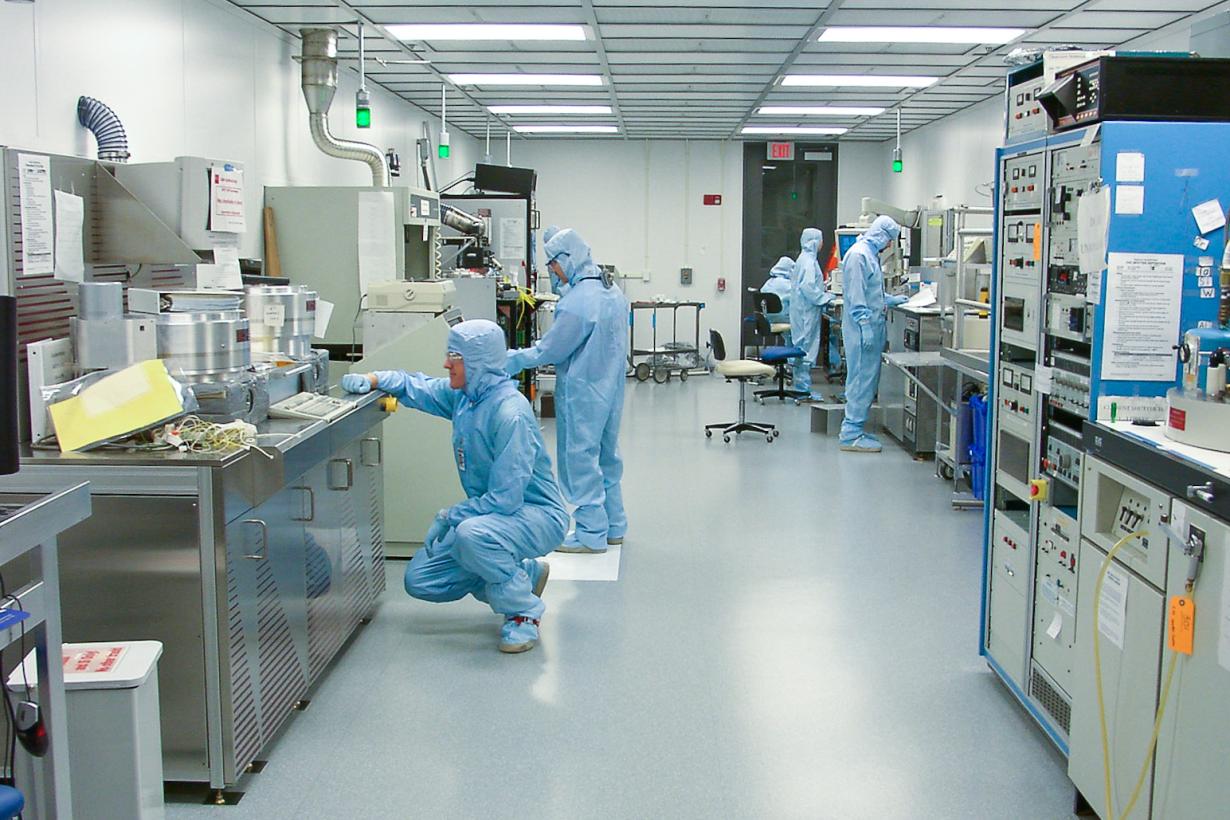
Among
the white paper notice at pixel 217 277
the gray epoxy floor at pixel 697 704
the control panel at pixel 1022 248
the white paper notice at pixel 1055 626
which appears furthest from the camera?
the white paper notice at pixel 217 277

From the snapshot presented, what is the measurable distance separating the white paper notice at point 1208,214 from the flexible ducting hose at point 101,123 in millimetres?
3442

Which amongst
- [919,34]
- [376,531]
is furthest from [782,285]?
[376,531]

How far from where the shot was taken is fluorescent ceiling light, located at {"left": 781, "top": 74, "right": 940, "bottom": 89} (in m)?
7.39

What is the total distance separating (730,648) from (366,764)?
1.35 m

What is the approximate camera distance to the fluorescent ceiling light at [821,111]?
9094 mm

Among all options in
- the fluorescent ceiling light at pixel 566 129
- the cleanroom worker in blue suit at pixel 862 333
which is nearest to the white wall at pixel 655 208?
the fluorescent ceiling light at pixel 566 129

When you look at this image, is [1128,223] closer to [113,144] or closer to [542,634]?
[542,634]

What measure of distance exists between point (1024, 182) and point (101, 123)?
3.22m

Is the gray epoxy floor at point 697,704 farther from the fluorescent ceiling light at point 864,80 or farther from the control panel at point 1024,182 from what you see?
the fluorescent ceiling light at point 864,80

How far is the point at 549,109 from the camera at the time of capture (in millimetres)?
9289

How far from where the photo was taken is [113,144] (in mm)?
3881

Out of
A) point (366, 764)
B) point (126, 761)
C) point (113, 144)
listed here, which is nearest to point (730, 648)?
point (366, 764)

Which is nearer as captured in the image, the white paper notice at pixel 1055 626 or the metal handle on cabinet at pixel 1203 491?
the metal handle on cabinet at pixel 1203 491

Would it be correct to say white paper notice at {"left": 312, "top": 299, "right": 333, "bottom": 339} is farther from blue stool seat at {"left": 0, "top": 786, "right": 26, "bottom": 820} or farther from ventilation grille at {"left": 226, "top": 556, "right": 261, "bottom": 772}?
blue stool seat at {"left": 0, "top": 786, "right": 26, "bottom": 820}
